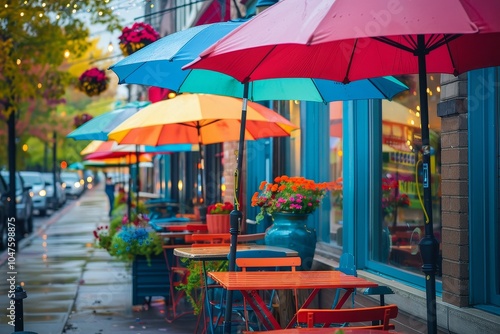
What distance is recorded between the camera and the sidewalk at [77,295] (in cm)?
922

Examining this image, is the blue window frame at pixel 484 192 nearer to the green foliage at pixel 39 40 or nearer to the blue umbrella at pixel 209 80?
the blue umbrella at pixel 209 80

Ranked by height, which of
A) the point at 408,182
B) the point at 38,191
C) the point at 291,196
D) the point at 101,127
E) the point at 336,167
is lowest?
the point at 38,191

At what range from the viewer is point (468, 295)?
19.3 feet

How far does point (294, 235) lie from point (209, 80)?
191 centimetres

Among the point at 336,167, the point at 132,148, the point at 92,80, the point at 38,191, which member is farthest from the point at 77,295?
the point at 38,191

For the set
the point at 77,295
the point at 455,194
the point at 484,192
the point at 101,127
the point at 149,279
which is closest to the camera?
the point at 484,192

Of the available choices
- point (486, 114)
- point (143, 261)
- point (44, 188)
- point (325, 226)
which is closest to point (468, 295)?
point (486, 114)

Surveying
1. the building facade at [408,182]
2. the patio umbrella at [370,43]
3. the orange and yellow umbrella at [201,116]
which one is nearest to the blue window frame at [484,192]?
the building facade at [408,182]

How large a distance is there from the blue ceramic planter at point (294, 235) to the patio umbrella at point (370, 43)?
3.14 metres

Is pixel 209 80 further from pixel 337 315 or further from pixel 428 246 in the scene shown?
pixel 337 315

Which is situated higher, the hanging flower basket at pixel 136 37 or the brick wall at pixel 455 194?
the hanging flower basket at pixel 136 37

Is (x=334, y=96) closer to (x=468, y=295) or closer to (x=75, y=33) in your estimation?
(x=468, y=295)

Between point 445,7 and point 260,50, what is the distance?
1691 mm

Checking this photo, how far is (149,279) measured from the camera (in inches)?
412
